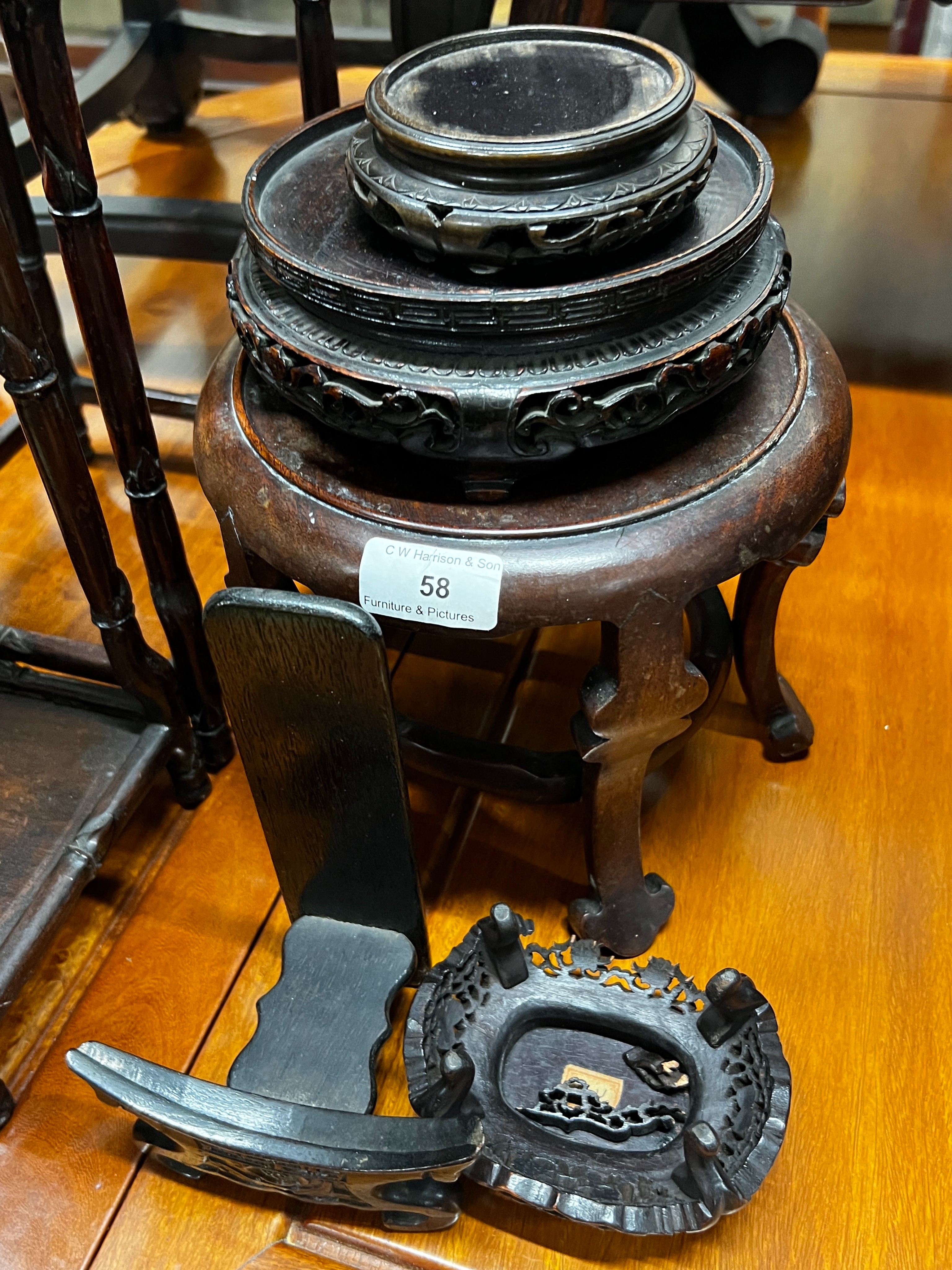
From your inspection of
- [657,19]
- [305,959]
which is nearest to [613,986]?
[305,959]

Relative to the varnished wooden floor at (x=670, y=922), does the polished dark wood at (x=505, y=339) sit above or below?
above

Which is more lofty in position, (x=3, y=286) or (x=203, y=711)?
(x=3, y=286)

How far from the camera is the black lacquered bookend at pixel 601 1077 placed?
802mm

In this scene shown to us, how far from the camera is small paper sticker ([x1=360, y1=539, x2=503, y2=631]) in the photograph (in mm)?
758

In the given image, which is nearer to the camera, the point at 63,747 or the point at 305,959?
the point at 305,959

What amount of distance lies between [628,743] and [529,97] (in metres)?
0.50

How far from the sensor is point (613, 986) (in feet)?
3.21

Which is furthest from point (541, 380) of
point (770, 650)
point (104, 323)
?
point (770, 650)

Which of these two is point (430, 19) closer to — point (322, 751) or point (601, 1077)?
point (322, 751)

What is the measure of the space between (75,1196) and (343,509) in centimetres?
63

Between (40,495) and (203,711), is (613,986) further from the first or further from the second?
(40,495)

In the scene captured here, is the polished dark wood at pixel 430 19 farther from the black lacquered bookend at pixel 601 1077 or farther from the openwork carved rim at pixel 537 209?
the black lacquered bookend at pixel 601 1077

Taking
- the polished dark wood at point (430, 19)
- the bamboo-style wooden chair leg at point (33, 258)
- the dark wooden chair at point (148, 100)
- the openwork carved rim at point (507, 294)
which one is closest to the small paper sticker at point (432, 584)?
the openwork carved rim at point (507, 294)

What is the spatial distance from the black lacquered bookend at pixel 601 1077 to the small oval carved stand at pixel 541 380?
18 centimetres
